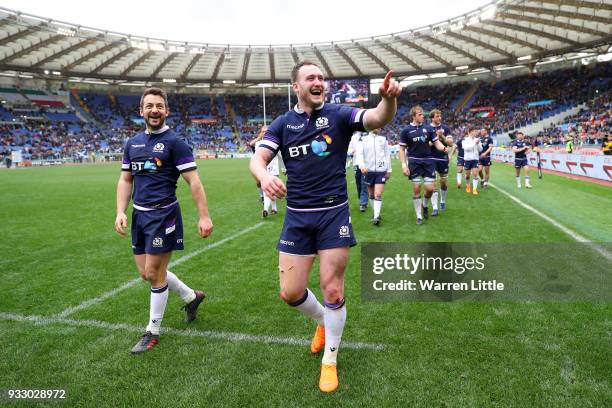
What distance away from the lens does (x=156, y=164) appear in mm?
3713

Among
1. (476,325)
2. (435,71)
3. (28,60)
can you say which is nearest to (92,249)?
(476,325)

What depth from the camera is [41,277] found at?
575 cm

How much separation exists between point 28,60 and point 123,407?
5243 centimetres

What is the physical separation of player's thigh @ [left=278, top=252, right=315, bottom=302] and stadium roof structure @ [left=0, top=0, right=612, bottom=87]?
38.0 metres

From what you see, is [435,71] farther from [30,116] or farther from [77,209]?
[30,116]

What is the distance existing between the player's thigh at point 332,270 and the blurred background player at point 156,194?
123 centimetres

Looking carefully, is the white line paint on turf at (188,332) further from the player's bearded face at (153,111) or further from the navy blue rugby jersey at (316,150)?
the player's bearded face at (153,111)

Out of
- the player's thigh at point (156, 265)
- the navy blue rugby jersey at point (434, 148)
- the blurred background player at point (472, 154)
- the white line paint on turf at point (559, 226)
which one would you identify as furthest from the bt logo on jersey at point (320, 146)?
the blurred background player at point (472, 154)

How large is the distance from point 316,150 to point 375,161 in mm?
5974

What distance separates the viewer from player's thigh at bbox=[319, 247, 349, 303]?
10.0 ft

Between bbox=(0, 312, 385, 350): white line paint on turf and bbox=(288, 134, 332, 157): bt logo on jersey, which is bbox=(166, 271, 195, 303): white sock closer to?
bbox=(0, 312, 385, 350): white line paint on turf

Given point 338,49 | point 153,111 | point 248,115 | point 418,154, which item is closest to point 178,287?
point 153,111

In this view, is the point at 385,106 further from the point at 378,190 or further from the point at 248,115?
the point at 248,115

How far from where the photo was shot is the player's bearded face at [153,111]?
3660 mm
